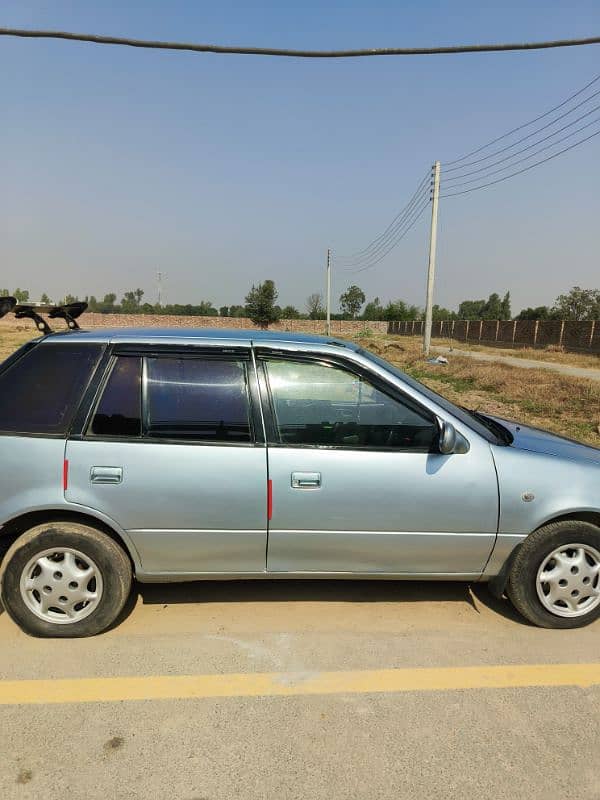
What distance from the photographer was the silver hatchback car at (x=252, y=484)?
→ 8.71 feet

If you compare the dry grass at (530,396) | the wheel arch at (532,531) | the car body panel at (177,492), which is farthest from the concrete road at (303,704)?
the dry grass at (530,396)

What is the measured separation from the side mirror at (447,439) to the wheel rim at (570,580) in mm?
870

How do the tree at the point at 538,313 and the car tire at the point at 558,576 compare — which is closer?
the car tire at the point at 558,576

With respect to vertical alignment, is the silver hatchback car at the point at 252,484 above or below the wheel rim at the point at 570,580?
above

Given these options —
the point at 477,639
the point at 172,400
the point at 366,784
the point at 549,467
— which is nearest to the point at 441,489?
the point at 549,467

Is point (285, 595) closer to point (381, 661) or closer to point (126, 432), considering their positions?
point (381, 661)

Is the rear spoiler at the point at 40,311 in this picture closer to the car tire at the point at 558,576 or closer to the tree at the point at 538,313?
the car tire at the point at 558,576

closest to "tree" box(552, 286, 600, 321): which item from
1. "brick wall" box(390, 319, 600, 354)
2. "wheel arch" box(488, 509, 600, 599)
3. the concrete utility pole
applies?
"brick wall" box(390, 319, 600, 354)

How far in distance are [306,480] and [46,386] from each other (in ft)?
5.08

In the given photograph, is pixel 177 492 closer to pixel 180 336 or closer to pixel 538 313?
pixel 180 336

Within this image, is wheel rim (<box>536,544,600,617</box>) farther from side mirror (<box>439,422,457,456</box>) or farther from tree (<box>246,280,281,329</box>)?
tree (<box>246,280,281,329</box>)

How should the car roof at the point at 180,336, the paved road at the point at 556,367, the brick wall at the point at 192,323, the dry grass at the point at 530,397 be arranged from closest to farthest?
the car roof at the point at 180,336 < the dry grass at the point at 530,397 < the paved road at the point at 556,367 < the brick wall at the point at 192,323

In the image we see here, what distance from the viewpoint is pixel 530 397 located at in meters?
11.2

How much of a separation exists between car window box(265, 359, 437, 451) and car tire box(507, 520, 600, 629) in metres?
0.85
